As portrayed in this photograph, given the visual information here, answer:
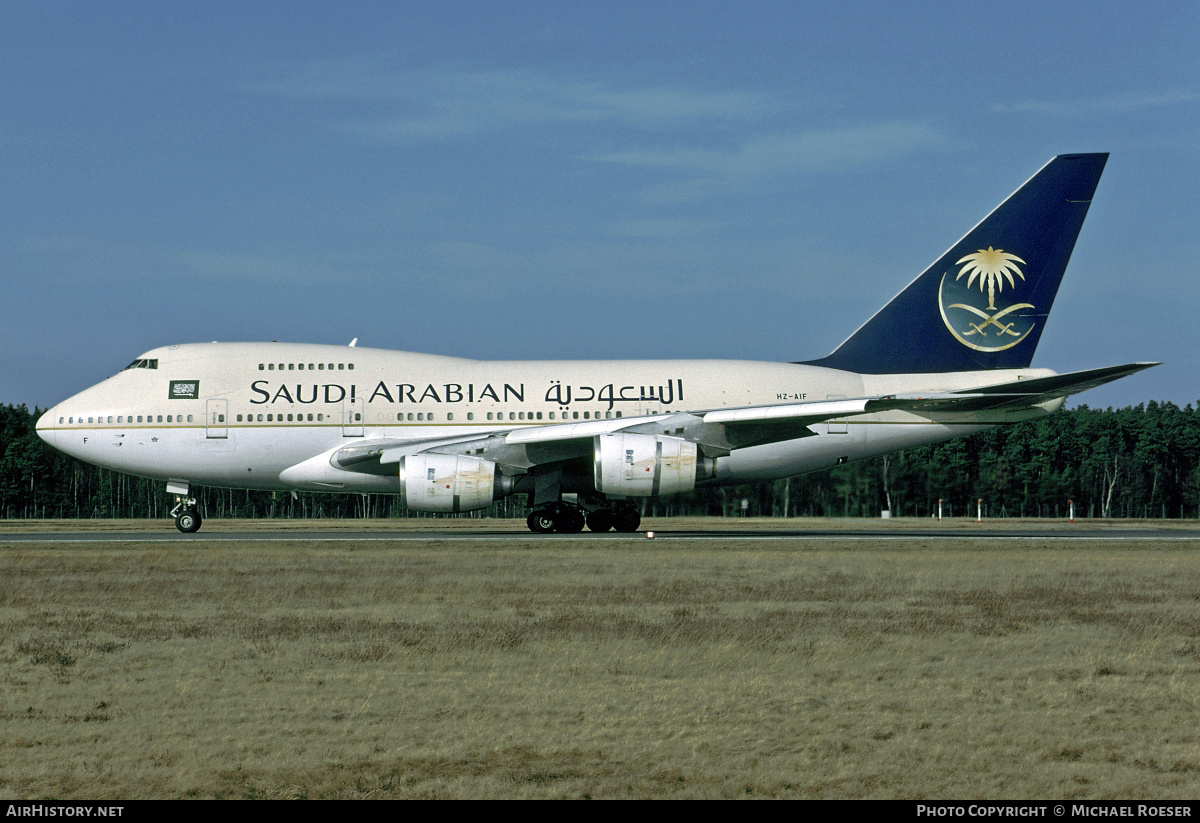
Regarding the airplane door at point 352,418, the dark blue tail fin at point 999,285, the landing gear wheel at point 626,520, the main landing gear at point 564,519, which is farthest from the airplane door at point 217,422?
the dark blue tail fin at point 999,285

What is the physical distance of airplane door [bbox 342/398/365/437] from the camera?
2750 centimetres

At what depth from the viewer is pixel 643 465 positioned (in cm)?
2411

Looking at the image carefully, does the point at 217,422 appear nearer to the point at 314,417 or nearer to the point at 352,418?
the point at 314,417

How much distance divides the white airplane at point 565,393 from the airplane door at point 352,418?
0.13 ft

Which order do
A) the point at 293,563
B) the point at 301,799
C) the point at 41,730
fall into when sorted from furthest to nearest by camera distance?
1. the point at 293,563
2. the point at 41,730
3. the point at 301,799

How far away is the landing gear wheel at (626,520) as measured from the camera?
2706 centimetres

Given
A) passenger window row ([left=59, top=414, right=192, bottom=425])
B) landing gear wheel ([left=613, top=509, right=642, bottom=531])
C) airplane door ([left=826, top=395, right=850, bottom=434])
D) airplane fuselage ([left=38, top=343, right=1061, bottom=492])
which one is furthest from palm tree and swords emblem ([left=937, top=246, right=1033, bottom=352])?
passenger window row ([left=59, top=414, right=192, bottom=425])

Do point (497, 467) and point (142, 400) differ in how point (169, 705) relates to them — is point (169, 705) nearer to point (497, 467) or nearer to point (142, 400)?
point (497, 467)

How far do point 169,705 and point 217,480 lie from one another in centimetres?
2172

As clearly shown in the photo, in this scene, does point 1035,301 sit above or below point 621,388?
above

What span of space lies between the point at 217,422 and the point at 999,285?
18877mm

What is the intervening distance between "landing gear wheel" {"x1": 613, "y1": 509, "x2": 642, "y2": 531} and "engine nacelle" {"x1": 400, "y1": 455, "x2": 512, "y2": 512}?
12.4 feet

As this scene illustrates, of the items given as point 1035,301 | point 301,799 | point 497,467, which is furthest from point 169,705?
point 1035,301

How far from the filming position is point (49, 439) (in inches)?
1132
